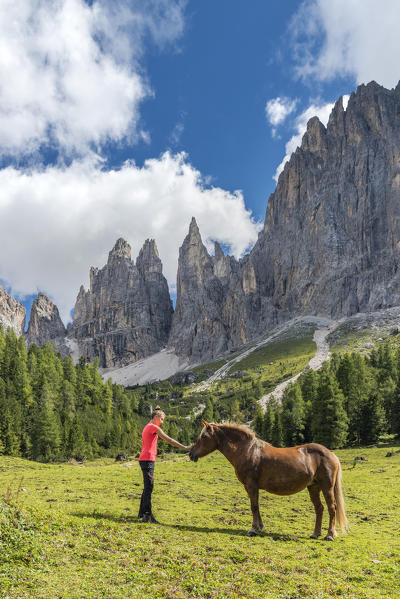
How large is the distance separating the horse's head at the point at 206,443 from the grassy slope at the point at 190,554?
2528 millimetres

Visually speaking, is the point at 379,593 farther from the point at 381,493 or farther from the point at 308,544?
the point at 381,493

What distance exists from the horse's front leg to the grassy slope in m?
0.36

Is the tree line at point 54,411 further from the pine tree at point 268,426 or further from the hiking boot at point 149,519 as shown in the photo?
the hiking boot at point 149,519

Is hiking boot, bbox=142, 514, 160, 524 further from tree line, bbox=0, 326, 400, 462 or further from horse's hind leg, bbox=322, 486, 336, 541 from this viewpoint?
tree line, bbox=0, 326, 400, 462

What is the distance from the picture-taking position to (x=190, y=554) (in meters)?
10.4

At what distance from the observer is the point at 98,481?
78.0 feet

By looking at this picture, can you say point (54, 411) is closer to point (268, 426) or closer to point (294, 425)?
point (268, 426)

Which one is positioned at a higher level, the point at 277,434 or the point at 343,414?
the point at 343,414

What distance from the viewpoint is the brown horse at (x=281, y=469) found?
1370 cm

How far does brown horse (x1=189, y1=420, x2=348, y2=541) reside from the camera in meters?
13.7

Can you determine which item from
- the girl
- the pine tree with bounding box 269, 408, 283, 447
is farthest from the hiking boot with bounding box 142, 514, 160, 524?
the pine tree with bounding box 269, 408, 283, 447

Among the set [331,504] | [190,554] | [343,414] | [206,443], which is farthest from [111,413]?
[190,554]

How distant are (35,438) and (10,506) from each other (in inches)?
2384

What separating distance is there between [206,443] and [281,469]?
9.60 feet
